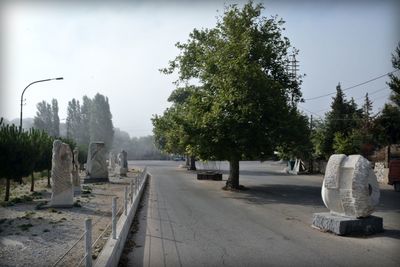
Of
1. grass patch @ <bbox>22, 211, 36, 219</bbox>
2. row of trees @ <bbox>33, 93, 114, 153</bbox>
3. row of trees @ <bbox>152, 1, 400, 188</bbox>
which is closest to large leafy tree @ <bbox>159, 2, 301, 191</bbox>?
row of trees @ <bbox>152, 1, 400, 188</bbox>

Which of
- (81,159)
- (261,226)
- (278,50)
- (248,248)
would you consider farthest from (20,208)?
(81,159)

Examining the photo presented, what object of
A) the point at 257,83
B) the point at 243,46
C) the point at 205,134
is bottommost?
the point at 205,134

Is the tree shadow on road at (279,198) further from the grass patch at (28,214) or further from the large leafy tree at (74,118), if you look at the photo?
the large leafy tree at (74,118)

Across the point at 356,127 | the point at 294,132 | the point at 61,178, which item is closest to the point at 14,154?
the point at 61,178

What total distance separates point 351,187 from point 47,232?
8.29 m

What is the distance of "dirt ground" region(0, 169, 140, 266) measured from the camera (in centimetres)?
961

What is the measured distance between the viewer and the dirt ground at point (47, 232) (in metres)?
9.61

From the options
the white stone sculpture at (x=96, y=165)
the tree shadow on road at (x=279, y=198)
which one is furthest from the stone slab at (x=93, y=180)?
the tree shadow on road at (x=279, y=198)

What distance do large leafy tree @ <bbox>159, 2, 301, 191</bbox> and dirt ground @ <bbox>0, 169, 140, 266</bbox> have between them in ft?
25.3

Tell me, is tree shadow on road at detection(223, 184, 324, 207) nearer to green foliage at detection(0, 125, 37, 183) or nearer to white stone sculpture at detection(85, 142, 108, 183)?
green foliage at detection(0, 125, 37, 183)

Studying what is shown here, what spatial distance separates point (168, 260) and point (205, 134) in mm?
16851

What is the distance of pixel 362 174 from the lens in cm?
1320

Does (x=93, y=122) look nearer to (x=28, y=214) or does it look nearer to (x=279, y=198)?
(x=279, y=198)

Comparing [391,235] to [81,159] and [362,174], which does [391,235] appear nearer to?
[362,174]
